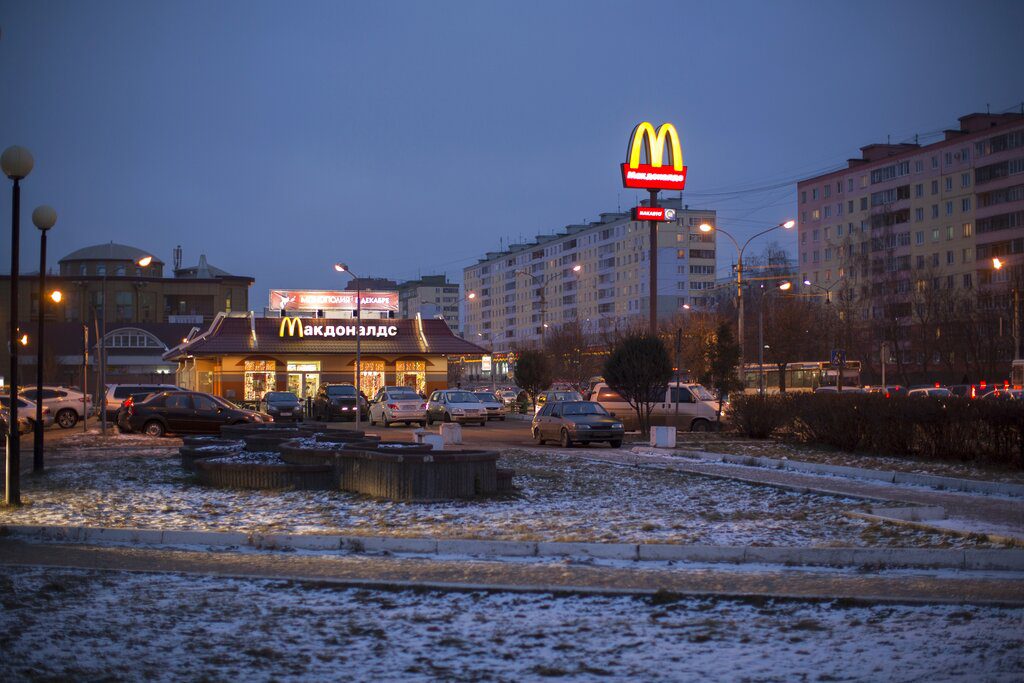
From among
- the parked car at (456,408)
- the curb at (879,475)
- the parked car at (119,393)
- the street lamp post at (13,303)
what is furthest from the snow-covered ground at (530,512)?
the parked car at (119,393)

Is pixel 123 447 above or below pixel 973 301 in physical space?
below

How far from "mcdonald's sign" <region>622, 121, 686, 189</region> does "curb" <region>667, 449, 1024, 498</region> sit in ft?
67.3

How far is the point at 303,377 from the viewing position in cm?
6538

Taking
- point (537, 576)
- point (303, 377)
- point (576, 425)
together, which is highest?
point (303, 377)

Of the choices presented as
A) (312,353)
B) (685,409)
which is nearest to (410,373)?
(312,353)

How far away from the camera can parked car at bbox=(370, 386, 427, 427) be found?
42.8 metres

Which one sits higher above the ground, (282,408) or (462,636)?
(282,408)

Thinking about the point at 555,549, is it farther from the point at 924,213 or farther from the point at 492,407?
the point at 924,213

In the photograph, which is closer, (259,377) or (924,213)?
(259,377)

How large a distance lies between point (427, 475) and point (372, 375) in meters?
52.0

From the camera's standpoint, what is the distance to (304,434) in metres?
22.8

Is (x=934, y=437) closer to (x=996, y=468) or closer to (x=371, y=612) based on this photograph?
(x=996, y=468)

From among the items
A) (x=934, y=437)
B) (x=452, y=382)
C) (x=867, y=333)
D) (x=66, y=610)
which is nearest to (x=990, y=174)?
(x=867, y=333)

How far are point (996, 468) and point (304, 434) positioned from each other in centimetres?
1443
